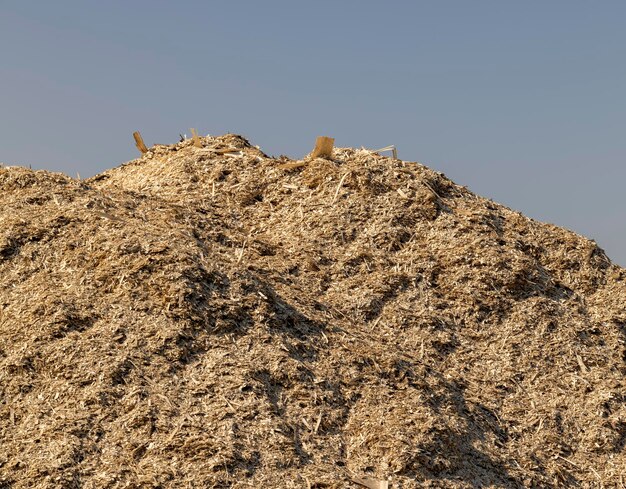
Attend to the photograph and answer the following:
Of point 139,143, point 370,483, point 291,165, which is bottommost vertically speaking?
point 370,483

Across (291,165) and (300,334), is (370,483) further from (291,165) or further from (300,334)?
(291,165)

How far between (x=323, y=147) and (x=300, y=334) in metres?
3.69

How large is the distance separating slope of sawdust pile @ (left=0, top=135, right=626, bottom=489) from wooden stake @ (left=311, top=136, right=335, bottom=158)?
265 millimetres

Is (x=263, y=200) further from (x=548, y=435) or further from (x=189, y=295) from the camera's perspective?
(x=548, y=435)

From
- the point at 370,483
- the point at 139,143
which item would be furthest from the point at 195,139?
the point at 370,483

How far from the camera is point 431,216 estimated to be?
10031 millimetres

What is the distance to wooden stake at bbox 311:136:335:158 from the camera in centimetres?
1095

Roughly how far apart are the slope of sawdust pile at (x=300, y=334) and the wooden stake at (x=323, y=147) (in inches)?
10.4

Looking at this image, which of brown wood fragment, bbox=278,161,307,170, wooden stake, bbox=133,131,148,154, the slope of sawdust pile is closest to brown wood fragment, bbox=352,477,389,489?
the slope of sawdust pile

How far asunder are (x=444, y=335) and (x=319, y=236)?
6.19 ft

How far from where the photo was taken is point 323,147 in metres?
11.0

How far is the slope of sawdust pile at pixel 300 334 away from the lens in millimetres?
6664

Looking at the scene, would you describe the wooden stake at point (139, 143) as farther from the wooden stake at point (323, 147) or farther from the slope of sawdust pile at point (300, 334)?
the wooden stake at point (323, 147)

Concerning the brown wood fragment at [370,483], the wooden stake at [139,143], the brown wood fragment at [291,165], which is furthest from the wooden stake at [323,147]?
the brown wood fragment at [370,483]
